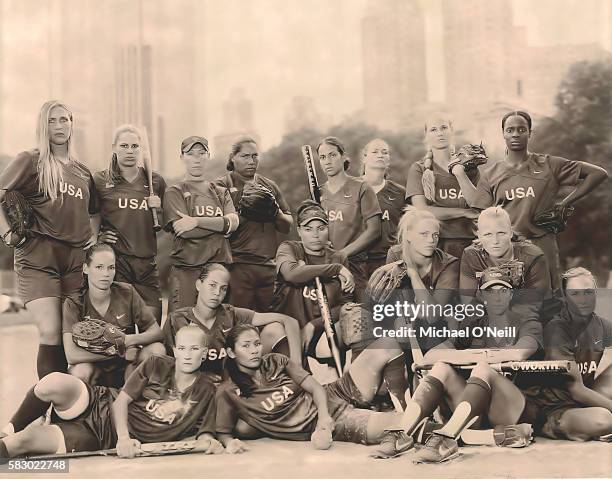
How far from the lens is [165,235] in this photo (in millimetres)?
4609

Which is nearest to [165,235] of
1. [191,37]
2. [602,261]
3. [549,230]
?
[191,37]

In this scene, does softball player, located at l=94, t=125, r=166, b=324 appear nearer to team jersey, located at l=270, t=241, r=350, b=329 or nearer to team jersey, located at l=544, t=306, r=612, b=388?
team jersey, located at l=270, t=241, r=350, b=329

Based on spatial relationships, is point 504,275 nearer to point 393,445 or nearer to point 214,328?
point 393,445

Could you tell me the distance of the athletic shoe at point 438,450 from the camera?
4.32m

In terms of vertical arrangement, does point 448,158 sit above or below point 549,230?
above

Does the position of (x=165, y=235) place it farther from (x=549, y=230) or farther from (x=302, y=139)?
(x=549, y=230)

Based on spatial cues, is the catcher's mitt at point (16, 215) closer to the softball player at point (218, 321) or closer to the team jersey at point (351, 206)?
the softball player at point (218, 321)

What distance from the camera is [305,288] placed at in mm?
4578

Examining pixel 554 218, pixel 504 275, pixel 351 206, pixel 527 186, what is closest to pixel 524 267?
pixel 504 275

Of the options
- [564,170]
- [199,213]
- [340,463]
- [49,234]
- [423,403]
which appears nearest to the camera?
[340,463]

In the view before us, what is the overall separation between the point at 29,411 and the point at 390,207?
7.44ft

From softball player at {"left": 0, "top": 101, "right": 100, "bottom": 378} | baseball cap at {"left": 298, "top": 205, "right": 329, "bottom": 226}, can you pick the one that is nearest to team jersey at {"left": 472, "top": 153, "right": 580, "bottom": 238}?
baseball cap at {"left": 298, "top": 205, "right": 329, "bottom": 226}

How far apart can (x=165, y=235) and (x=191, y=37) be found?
1157mm

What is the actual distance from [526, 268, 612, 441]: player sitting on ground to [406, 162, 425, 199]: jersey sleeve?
3.19 feet
